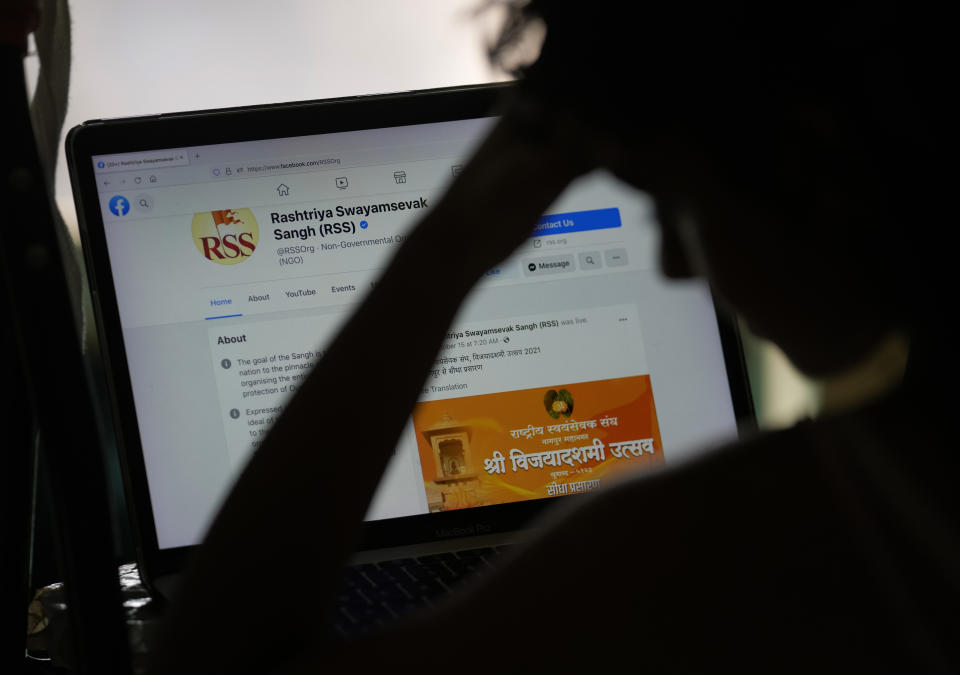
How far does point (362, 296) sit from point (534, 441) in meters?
0.21

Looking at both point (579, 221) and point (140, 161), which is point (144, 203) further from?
point (579, 221)

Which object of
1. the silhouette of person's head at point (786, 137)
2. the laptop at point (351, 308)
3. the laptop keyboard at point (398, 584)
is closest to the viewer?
the silhouette of person's head at point (786, 137)

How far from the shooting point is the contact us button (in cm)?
77

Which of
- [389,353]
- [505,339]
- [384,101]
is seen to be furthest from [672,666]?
[384,101]

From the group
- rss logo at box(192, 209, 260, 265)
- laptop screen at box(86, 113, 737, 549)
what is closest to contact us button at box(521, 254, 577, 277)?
laptop screen at box(86, 113, 737, 549)

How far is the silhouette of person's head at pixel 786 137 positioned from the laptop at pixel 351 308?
1.17ft

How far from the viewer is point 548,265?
775mm

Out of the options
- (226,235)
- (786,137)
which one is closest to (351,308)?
(226,235)

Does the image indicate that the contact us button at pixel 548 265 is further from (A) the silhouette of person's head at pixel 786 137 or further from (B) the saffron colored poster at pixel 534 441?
(A) the silhouette of person's head at pixel 786 137

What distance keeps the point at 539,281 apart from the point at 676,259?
327 mm

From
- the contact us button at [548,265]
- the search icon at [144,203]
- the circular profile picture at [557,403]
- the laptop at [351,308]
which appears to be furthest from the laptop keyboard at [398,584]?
the search icon at [144,203]

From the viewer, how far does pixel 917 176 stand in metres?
0.33

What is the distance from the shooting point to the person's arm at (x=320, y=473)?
14.7 inches

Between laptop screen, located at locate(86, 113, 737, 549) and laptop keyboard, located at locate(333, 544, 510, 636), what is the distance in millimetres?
48
